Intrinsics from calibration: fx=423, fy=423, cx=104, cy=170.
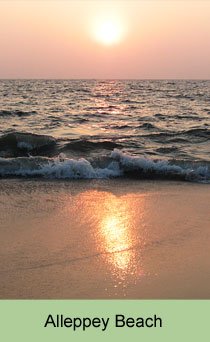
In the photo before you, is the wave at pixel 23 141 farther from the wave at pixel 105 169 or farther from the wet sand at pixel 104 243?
the wet sand at pixel 104 243

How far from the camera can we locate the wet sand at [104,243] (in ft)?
11.5

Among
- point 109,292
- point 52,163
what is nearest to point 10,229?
point 109,292

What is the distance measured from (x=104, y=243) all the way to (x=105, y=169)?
151 inches

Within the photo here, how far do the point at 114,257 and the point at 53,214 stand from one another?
1.57m

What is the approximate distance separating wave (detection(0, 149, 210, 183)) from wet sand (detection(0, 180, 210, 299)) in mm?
1049

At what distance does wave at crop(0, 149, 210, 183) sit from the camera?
7883mm

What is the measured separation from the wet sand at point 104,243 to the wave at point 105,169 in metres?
1.05

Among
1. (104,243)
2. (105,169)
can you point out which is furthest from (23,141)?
(104,243)

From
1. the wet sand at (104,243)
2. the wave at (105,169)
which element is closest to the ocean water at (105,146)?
the wave at (105,169)

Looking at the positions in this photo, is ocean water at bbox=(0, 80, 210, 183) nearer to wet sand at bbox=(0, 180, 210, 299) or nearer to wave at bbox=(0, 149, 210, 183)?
wave at bbox=(0, 149, 210, 183)

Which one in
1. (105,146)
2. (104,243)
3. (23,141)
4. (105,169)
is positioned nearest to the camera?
(104,243)

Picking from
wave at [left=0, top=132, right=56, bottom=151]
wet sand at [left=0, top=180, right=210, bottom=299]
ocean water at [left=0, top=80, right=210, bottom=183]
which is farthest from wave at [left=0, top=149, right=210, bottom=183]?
wave at [left=0, top=132, right=56, bottom=151]

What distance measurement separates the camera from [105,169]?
8148 mm

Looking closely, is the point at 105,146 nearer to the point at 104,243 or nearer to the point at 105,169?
the point at 105,169
